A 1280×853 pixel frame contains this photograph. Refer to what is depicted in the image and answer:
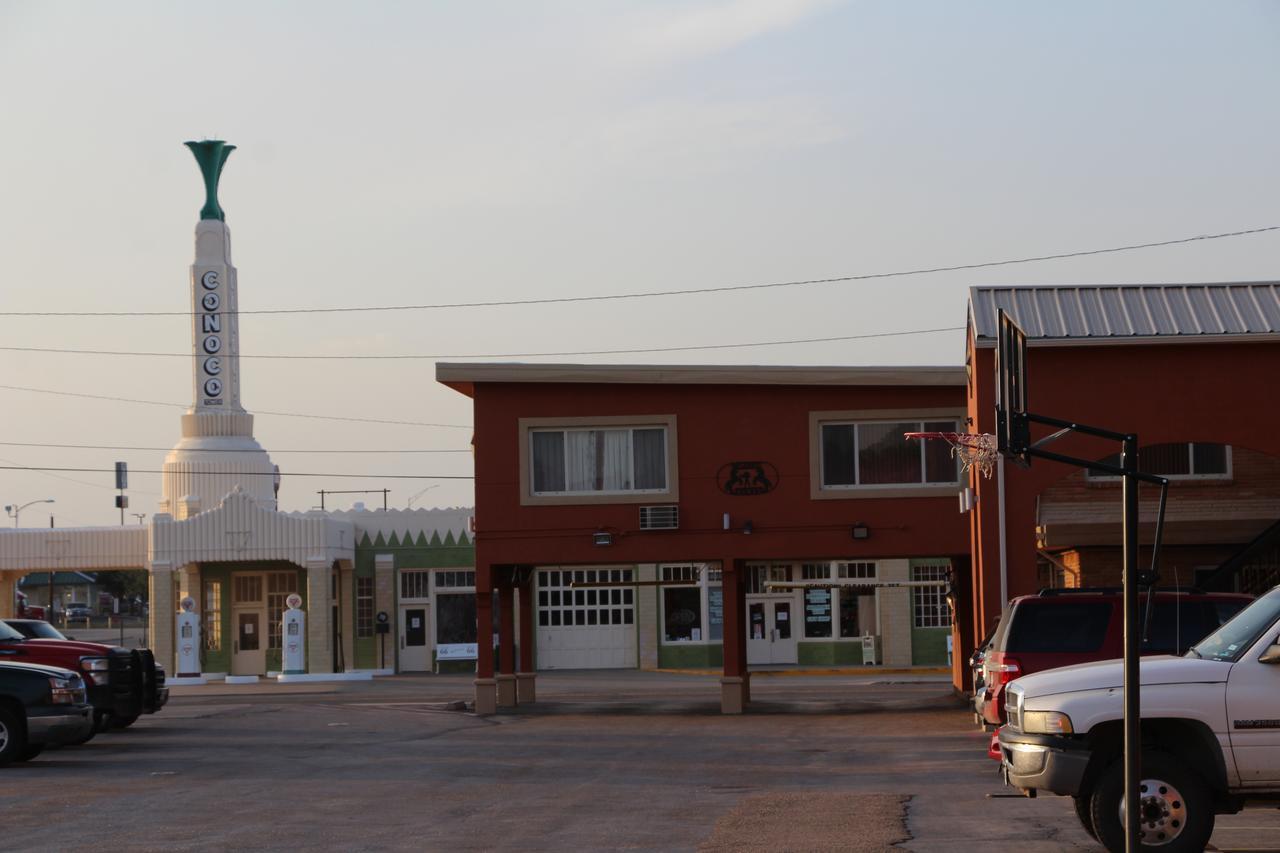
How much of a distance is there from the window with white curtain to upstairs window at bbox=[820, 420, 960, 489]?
2.87 m

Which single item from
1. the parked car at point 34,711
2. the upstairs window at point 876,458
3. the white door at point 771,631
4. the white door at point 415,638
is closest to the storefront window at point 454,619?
the white door at point 415,638

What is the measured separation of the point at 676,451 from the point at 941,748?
917 cm

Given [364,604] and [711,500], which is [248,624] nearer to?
[364,604]

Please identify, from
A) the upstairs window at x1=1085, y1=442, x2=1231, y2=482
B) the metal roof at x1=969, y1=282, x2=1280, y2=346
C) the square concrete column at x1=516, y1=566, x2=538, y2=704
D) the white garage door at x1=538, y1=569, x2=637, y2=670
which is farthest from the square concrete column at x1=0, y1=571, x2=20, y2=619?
the metal roof at x1=969, y1=282, x2=1280, y2=346

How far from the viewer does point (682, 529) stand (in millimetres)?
27984

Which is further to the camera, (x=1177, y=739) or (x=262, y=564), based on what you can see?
(x=262, y=564)

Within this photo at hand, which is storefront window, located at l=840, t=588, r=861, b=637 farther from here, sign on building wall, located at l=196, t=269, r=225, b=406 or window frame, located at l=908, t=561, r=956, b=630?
sign on building wall, located at l=196, t=269, r=225, b=406

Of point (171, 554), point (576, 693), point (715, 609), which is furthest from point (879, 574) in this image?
point (171, 554)

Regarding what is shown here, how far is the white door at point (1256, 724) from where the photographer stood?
1056cm

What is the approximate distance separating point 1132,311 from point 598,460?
31.2 feet

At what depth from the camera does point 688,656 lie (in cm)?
4822

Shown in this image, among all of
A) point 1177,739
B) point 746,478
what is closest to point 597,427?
point 746,478

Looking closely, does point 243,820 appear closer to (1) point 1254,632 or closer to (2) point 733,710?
(1) point 1254,632

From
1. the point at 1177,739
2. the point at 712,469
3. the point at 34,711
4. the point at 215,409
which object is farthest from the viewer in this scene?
the point at 215,409
